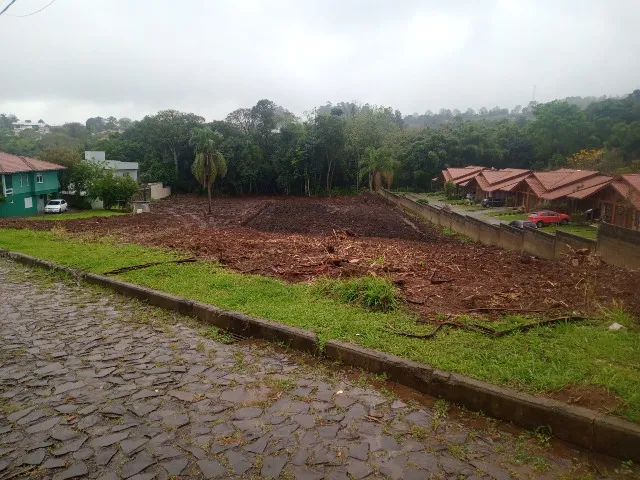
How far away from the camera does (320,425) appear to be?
3.74 metres

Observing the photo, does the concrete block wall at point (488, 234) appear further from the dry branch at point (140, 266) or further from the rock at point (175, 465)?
the rock at point (175, 465)

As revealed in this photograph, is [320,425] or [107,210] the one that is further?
[107,210]

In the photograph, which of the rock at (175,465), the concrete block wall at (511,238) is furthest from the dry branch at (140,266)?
the concrete block wall at (511,238)

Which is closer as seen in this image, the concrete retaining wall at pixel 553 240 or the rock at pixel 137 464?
the rock at pixel 137 464

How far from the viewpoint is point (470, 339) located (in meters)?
5.06

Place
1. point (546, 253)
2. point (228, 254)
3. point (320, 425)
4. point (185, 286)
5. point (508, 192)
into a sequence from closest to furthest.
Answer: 1. point (320, 425)
2. point (185, 286)
3. point (228, 254)
4. point (546, 253)
5. point (508, 192)

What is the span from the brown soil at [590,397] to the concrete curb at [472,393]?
11 centimetres

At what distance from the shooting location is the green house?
105ft

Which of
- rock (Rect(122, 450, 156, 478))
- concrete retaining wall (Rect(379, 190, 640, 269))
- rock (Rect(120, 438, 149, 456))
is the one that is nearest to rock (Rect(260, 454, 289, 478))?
rock (Rect(122, 450, 156, 478))

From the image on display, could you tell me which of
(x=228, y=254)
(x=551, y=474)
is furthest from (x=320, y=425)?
(x=228, y=254)

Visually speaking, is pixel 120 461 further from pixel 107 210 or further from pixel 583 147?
pixel 583 147

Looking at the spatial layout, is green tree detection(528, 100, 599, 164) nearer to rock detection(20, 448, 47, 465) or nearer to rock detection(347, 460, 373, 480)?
rock detection(347, 460, 373, 480)

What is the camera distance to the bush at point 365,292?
6453 mm

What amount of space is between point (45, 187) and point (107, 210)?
4.84m
